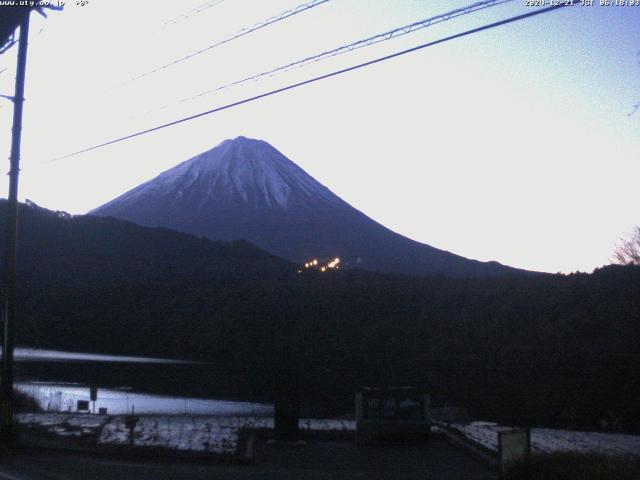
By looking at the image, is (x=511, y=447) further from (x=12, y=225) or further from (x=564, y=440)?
(x=12, y=225)

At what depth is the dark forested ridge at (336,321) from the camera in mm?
46875

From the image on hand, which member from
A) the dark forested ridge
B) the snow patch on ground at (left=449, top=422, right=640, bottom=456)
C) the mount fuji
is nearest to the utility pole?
the snow patch on ground at (left=449, top=422, right=640, bottom=456)

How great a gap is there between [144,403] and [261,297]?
130 feet

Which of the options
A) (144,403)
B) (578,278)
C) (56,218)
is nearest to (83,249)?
(56,218)

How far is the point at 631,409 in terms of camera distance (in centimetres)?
4097

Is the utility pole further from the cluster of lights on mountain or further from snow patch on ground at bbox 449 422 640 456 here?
the cluster of lights on mountain

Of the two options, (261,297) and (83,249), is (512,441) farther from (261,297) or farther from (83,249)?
(83,249)

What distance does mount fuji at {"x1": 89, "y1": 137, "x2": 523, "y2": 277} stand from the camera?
114562mm

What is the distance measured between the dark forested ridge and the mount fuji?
25.9 meters

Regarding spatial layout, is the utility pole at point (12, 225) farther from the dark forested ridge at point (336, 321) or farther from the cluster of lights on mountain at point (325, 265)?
the cluster of lights on mountain at point (325, 265)

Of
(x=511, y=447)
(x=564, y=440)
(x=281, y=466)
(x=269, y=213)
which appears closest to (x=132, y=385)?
(x=564, y=440)

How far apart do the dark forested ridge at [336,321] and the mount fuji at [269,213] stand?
84.9 feet

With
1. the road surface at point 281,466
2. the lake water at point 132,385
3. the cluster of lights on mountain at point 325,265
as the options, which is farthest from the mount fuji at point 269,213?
the road surface at point 281,466

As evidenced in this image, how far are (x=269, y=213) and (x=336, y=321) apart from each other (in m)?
56.9
